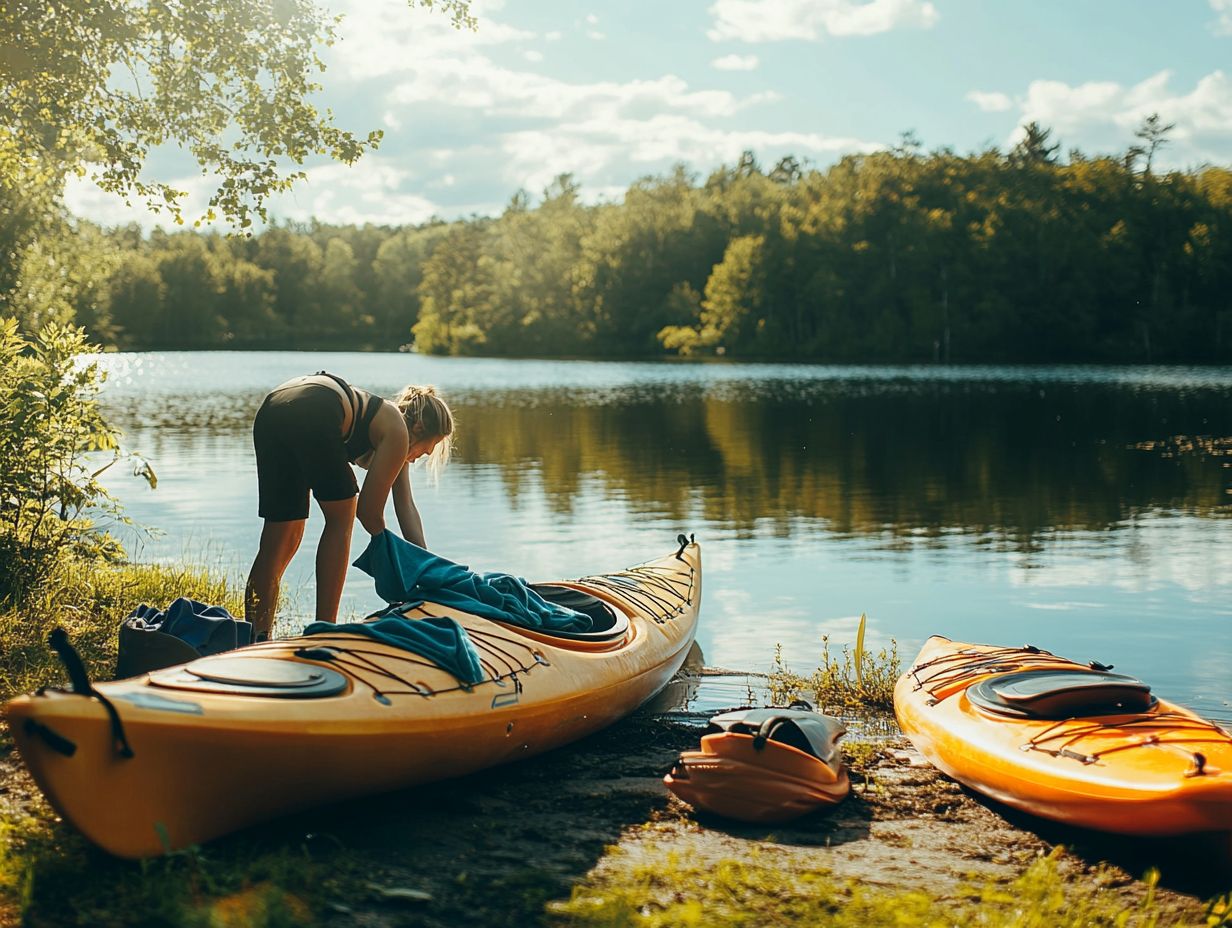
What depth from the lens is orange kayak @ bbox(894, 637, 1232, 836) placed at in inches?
153

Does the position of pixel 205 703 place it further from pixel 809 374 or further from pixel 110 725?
pixel 809 374

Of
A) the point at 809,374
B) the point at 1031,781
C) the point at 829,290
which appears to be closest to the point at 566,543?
the point at 1031,781

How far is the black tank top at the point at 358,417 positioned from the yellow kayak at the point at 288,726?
0.99 meters

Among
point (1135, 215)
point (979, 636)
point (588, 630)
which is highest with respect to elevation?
point (1135, 215)

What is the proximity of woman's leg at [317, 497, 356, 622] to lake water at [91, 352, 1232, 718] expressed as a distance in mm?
2779

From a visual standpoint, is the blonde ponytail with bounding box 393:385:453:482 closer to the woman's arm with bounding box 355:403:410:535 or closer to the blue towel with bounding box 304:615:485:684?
the woman's arm with bounding box 355:403:410:535

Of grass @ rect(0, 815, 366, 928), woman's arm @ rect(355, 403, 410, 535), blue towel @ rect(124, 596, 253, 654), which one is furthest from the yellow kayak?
blue towel @ rect(124, 596, 253, 654)

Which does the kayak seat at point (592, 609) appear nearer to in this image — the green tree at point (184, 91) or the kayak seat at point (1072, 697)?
the kayak seat at point (1072, 697)

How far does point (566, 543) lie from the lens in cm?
1288

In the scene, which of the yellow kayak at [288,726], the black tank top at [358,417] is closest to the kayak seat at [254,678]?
the yellow kayak at [288,726]

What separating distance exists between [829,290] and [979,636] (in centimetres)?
6268

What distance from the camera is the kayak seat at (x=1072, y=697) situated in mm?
4711

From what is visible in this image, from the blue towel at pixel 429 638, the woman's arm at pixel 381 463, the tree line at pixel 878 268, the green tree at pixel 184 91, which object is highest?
the tree line at pixel 878 268

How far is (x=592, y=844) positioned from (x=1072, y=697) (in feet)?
7.25
